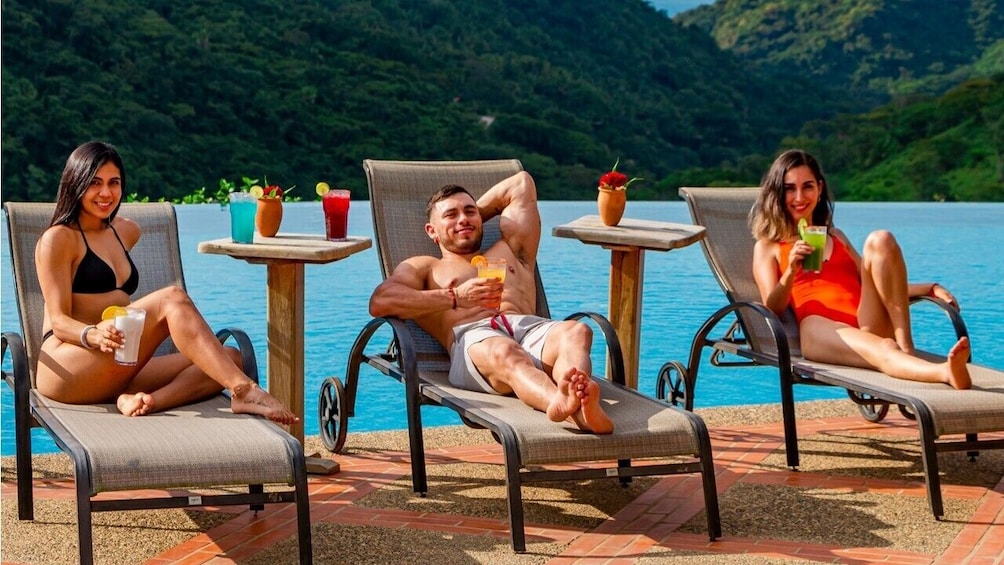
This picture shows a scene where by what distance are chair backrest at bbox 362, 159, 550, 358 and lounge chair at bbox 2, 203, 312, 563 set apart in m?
0.91

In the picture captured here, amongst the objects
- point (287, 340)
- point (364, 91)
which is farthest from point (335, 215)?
point (364, 91)

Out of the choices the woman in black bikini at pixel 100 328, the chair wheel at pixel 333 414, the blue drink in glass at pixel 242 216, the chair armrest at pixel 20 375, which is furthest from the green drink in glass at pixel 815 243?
the chair armrest at pixel 20 375

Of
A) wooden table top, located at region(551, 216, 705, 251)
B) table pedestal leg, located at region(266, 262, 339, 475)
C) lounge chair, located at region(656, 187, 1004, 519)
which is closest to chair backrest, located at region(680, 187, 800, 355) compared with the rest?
lounge chair, located at region(656, 187, 1004, 519)

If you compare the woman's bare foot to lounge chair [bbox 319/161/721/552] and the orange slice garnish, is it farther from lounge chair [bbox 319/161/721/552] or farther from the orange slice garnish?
the orange slice garnish

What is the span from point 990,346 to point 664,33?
2829cm

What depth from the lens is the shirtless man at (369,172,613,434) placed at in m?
4.14

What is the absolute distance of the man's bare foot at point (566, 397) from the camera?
3.89 meters

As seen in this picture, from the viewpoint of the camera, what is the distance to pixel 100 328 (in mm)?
3883

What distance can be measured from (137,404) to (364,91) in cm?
A: 2642

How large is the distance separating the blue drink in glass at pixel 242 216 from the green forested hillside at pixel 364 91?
65.8 feet

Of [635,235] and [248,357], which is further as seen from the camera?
[635,235]

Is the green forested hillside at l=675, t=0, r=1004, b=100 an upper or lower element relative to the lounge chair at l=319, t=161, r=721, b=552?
upper

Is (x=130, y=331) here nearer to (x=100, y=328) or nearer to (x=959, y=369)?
(x=100, y=328)

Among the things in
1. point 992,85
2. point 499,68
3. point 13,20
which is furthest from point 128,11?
point 992,85
